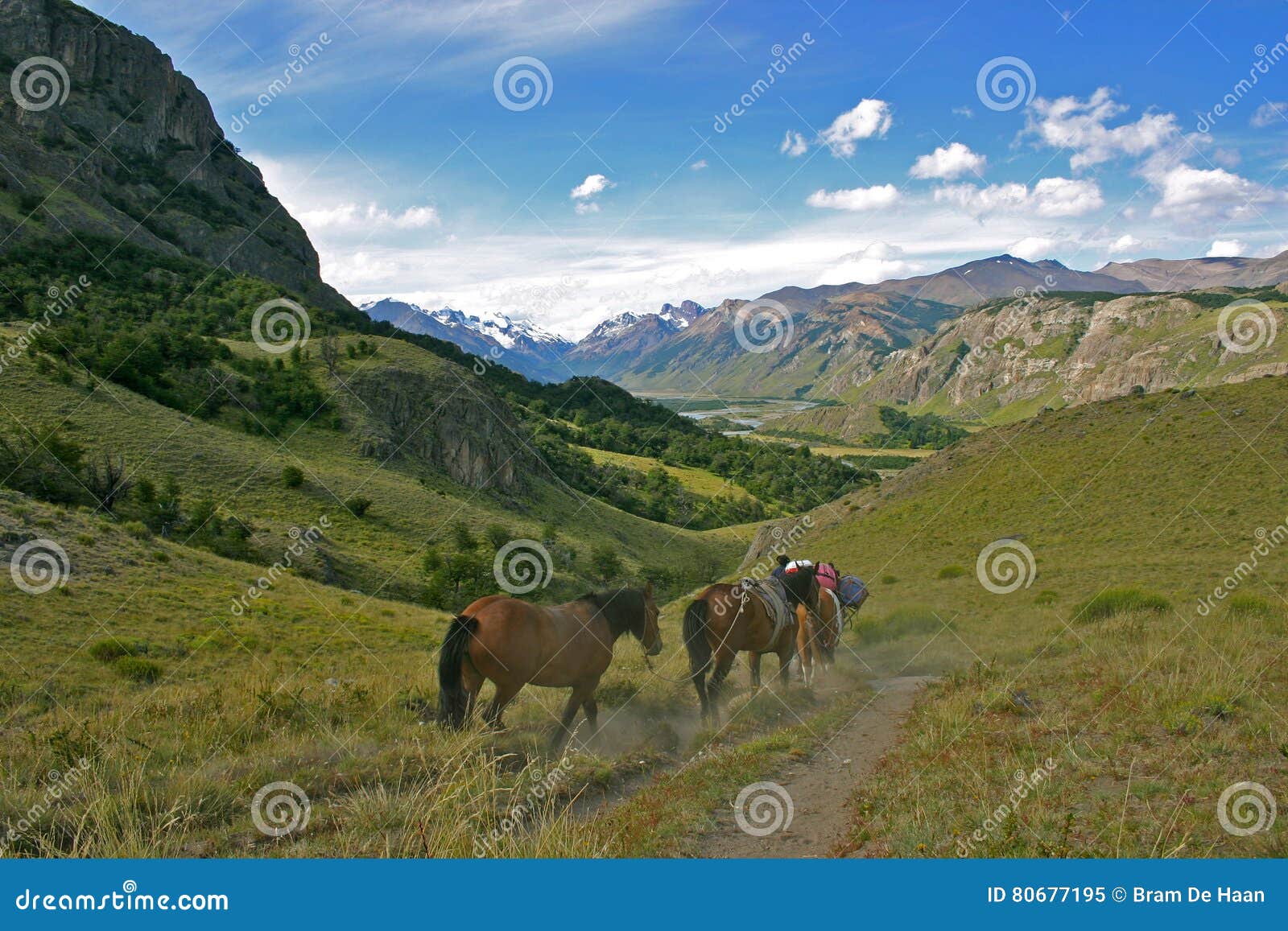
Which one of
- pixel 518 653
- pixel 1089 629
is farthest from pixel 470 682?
pixel 1089 629

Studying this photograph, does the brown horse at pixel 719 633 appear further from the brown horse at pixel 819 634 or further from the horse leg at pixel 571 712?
the brown horse at pixel 819 634

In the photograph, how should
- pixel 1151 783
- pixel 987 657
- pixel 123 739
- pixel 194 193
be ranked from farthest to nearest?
pixel 194 193, pixel 987 657, pixel 123 739, pixel 1151 783

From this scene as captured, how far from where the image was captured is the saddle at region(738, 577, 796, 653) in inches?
476

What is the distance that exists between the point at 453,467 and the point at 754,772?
66.5 meters

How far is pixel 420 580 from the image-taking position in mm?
44062

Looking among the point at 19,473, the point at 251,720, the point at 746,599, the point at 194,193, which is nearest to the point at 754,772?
the point at 746,599

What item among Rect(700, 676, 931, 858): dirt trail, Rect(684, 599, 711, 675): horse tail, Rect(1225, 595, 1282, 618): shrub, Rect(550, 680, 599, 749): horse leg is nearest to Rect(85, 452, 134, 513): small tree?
Rect(550, 680, 599, 749): horse leg

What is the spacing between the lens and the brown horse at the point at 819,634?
48.1ft

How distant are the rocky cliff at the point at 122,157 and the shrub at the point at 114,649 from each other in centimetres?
9735

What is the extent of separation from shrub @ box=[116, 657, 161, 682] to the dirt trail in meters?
13.4

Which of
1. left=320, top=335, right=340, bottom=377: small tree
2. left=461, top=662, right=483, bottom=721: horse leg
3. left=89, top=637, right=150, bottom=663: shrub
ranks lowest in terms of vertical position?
left=89, top=637, right=150, bottom=663: shrub

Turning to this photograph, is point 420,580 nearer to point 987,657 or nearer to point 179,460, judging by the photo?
point 179,460

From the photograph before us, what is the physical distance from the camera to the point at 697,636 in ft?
37.1

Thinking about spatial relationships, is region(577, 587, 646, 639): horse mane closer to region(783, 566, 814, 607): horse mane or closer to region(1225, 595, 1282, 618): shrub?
region(783, 566, 814, 607): horse mane
